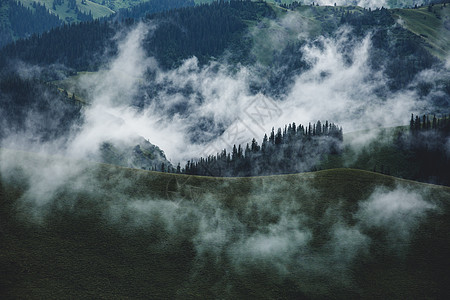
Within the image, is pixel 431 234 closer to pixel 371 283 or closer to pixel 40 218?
pixel 371 283

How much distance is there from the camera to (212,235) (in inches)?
3900

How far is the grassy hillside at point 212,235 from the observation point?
272 feet

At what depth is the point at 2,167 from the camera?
365 ft

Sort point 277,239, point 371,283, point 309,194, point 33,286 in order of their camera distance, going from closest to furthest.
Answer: point 33,286 → point 371,283 → point 277,239 → point 309,194

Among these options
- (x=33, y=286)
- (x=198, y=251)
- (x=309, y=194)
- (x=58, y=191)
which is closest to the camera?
(x=33, y=286)

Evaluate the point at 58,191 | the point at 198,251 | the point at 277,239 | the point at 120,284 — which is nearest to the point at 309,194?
the point at 277,239

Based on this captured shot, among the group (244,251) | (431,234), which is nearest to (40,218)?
(244,251)

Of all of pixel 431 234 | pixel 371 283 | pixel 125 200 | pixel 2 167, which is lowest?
pixel 371 283

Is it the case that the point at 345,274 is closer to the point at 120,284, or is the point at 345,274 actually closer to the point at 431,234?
the point at 431,234

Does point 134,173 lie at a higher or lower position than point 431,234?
higher

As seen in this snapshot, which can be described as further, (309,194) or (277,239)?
(309,194)

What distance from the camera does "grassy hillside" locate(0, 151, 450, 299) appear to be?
8300 cm

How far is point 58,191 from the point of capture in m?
107

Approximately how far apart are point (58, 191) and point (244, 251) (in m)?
54.1
